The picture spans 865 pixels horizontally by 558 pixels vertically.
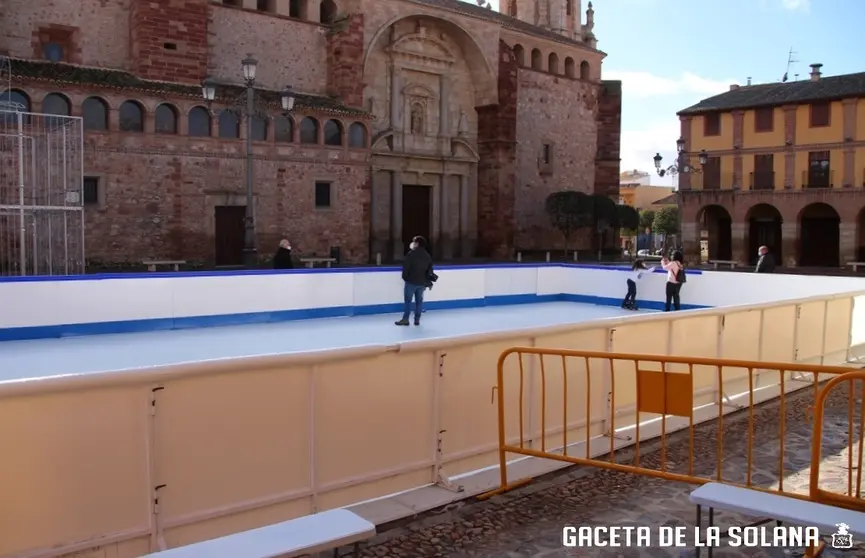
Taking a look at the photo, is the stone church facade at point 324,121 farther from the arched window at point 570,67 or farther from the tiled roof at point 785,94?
the tiled roof at point 785,94

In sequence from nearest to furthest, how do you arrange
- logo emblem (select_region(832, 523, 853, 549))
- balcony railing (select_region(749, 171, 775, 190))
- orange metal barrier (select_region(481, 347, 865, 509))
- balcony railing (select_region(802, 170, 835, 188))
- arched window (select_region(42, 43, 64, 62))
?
logo emblem (select_region(832, 523, 853, 549)), orange metal barrier (select_region(481, 347, 865, 509)), arched window (select_region(42, 43, 64, 62)), balcony railing (select_region(802, 170, 835, 188)), balcony railing (select_region(749, 171, 775, 190))

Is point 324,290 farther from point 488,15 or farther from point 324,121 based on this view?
point 488,15

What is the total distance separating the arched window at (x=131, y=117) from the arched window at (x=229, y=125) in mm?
2855

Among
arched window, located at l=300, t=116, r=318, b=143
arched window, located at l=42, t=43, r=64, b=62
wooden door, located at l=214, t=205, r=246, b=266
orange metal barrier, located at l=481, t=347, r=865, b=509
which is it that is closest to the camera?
orange metal barrier, located at l=481, t=347, r=865, b=509

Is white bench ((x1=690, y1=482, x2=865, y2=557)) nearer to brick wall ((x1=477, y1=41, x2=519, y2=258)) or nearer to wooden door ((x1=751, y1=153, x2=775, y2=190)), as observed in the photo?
brick wall ((x1=477, y1=41, x2=519, y2=258))

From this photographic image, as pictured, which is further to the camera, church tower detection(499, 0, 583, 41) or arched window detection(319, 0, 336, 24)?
church tower detection(499, 0, 583, 41)

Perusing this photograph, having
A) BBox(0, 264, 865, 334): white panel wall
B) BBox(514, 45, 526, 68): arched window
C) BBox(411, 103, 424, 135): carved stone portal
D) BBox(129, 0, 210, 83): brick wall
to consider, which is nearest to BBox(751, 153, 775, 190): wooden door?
BBox(514, 45, 526, 68): arched window

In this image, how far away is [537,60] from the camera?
144 ft

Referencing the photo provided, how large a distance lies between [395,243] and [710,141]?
2211cm

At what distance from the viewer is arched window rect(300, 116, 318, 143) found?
100 feet

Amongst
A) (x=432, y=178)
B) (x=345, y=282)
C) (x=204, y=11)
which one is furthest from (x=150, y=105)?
(x=432, y=178)

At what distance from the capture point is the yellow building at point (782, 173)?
138 ft

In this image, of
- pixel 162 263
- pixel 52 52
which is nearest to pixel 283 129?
pixel 162 263

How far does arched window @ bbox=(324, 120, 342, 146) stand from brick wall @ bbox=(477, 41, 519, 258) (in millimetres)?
10474
